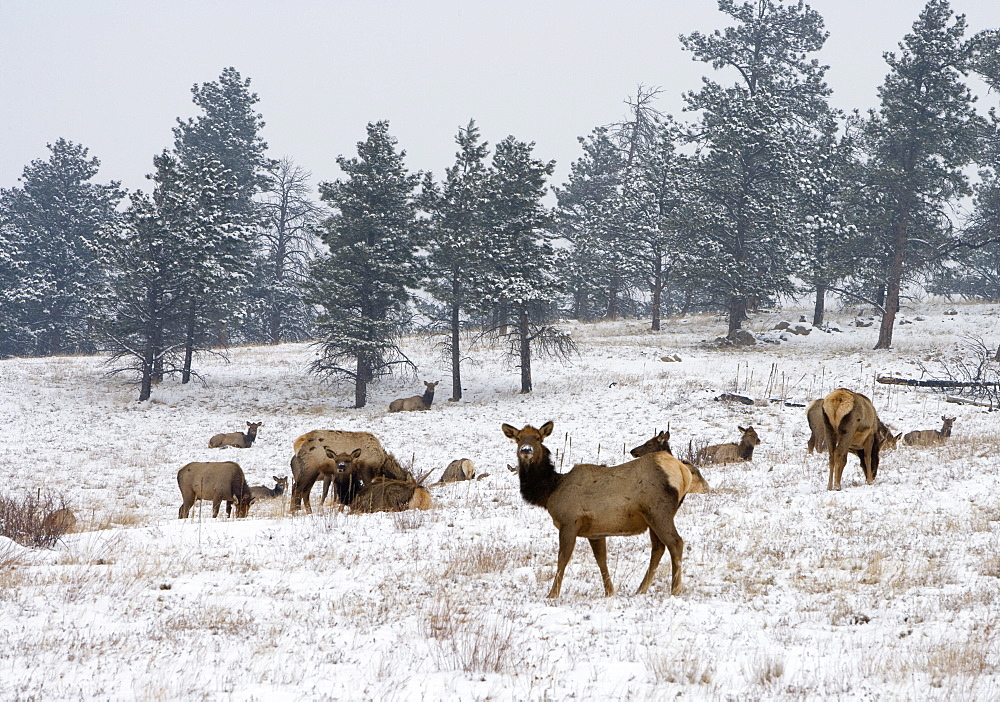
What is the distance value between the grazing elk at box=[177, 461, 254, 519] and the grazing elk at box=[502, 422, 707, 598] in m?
8.90

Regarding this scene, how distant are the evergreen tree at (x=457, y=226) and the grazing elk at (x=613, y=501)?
25.9 metres

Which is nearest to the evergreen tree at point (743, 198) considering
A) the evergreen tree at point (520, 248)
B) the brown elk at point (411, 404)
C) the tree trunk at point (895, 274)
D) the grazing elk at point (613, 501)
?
the tree trunk at point (895, 274)

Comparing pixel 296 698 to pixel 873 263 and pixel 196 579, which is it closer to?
pixel 196 579

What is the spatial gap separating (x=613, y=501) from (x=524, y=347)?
27.0 m

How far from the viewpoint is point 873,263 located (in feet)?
135

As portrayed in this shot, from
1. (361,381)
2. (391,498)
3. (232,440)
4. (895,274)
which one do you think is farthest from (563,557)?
(895,274)

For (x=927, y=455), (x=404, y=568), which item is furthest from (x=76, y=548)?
(x=927, y=455)

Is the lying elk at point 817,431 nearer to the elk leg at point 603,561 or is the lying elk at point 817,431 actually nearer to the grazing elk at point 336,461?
the grazing elk at point 336,461

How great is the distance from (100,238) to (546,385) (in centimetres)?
2058

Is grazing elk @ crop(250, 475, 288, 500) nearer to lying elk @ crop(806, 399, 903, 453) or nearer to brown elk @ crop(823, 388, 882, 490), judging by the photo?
brown elk @ crop(823, 388, 882, 490)

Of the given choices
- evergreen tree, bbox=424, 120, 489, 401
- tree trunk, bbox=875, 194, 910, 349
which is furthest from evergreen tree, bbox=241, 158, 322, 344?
tree trunk, bbox=875, 194, 910, 349

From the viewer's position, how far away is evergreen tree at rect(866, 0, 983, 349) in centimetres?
3838

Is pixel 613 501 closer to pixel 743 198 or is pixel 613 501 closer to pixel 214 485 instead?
pixel 214 485

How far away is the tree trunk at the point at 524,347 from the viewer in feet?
112
